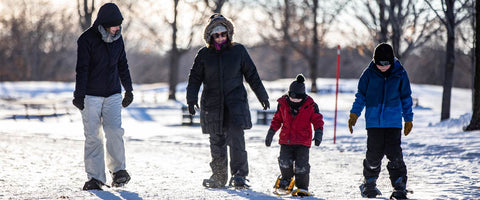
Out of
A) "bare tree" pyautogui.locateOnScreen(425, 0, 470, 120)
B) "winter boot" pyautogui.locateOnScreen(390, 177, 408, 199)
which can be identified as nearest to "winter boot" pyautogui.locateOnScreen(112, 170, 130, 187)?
"winter boot" pyautogui.locateOnScreen(390, 177, 408, 199)

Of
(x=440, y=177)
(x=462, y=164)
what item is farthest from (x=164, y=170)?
(x=462, y=164)

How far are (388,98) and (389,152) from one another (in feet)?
1.67

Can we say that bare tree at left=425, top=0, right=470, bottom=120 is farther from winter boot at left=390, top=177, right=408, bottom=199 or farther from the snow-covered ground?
winter boot at left=390, top=177, right=408, bottom=199

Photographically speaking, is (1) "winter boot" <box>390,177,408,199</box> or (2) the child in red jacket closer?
Answer: (1) "winter boot" <box>390,177,408,199</box>

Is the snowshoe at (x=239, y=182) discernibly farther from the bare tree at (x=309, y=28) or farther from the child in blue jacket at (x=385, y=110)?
the bare tree at (x=309, y=28)

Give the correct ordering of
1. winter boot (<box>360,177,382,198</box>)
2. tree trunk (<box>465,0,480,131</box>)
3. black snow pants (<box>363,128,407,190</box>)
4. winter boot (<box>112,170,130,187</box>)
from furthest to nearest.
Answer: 1. tree trunk (<box>465,0,480,131</box>)
2. winter boot (<box>112,170,130,187</box>)
3. winter boot (<box>360,177,382,198</box>)
4. black snow pants (<box>363,128,407,190</box>)

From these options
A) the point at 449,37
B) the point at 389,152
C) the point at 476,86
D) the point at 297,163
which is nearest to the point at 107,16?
the point at 297,163

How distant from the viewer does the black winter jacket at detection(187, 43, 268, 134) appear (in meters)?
6.23

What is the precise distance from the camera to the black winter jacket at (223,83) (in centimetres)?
623

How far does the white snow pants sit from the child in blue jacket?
2.32 m

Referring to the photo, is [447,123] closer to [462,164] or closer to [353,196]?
[462,164]

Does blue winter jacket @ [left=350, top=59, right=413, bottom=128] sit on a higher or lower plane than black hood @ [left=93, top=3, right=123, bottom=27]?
lower

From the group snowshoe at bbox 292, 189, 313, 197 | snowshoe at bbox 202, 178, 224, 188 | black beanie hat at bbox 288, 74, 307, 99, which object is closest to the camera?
snowshoe at bbox 292, 189, 313, 197

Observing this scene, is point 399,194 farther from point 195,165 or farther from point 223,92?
point 195,165
